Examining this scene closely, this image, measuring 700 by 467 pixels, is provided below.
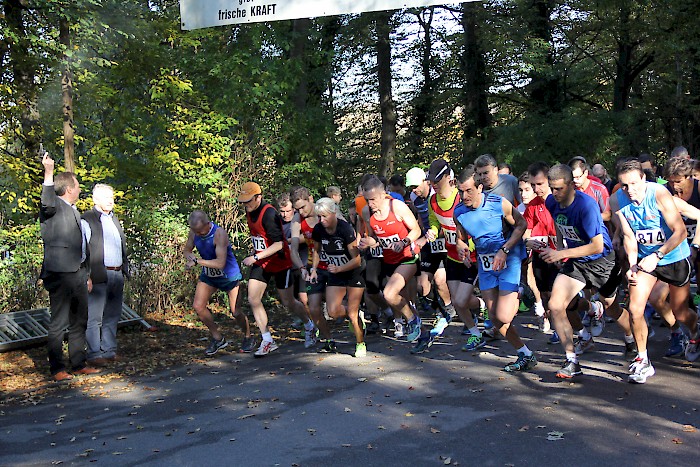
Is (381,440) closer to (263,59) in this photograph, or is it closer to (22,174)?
(22,174)

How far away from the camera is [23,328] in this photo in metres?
11.2

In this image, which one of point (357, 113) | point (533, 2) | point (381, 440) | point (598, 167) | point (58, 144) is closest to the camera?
point (381, 440)

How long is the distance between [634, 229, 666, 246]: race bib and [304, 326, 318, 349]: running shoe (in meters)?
4.76

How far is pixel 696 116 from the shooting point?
24.9 m

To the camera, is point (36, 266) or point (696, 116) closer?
point (36, 266)

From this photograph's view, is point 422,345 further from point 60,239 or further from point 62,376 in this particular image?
point 60,239

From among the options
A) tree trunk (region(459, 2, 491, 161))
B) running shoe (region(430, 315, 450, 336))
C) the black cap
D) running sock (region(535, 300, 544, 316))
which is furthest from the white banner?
tree trunk (region(459, 2, 491, 161))

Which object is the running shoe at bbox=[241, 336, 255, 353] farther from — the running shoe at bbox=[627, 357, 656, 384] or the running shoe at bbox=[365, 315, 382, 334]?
the running shoe at bbox=[627, 357, 656, 384]

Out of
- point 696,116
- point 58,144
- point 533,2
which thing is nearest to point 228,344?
point 58,144

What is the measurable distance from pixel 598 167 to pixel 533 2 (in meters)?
11.7

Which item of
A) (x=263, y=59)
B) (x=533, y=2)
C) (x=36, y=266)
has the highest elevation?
(x=533, y=2)

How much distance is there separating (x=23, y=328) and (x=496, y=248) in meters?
6.64

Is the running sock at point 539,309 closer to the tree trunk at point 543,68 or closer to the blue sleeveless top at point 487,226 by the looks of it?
the blue sleeveless top at point 487,226

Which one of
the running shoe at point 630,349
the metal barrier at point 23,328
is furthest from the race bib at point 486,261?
the metal barrier at point 23,328
